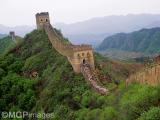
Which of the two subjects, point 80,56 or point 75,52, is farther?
point 80,56

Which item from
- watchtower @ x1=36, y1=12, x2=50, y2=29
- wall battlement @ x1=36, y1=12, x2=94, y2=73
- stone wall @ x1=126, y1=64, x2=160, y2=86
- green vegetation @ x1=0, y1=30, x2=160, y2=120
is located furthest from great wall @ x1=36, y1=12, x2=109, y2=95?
watchtower @ x1=36, y1=12, x2=50, y2=29

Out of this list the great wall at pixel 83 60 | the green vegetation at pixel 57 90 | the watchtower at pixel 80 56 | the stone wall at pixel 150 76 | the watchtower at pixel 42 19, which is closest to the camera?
the green vegetation at pixel 57 90

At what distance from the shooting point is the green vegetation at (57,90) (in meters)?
30.7

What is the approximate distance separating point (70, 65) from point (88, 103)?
8.65 meters

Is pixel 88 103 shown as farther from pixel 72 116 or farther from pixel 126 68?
pixel 126 68

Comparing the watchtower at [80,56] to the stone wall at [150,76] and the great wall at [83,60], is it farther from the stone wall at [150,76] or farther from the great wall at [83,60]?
Answer: the stone wall at [150,76]

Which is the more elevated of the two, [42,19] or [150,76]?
[42,19]

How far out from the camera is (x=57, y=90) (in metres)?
47.4

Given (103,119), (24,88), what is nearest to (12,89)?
(24,88)

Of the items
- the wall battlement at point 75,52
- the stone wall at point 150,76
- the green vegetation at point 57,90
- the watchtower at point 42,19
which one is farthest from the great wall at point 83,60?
the watchtower at point 42,19

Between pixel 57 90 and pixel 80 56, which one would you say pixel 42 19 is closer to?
pixel 80 56

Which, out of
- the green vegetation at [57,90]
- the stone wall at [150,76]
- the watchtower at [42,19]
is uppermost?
the watchtower at [42,19]

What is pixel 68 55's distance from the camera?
4972 cm

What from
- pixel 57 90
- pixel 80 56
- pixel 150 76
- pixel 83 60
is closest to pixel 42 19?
pixel 83 60
